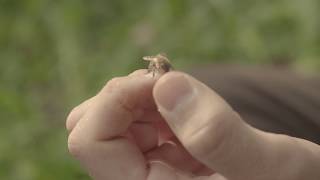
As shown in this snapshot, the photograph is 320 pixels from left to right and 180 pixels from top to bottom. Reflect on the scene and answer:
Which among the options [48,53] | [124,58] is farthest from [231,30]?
[48,53]

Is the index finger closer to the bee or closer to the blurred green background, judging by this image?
the bee

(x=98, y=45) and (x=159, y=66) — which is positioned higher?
(x=159, y=66)

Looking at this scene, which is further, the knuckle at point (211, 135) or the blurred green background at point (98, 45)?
the blurred green background at point (98, 45)

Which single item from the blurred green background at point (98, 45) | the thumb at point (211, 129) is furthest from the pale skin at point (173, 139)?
the blurred green background at point (98, 45)

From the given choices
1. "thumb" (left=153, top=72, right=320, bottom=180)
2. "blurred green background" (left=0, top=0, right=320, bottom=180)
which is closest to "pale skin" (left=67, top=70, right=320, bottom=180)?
"thumb" (left=153, top=72, right=320, bottom=180)

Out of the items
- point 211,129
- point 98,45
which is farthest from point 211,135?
point 98,45

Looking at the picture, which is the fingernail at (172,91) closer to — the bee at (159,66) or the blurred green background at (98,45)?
the bee at (159,66)

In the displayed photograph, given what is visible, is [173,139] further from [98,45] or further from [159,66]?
[98,45]

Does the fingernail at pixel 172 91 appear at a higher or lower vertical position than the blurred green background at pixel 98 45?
higher
